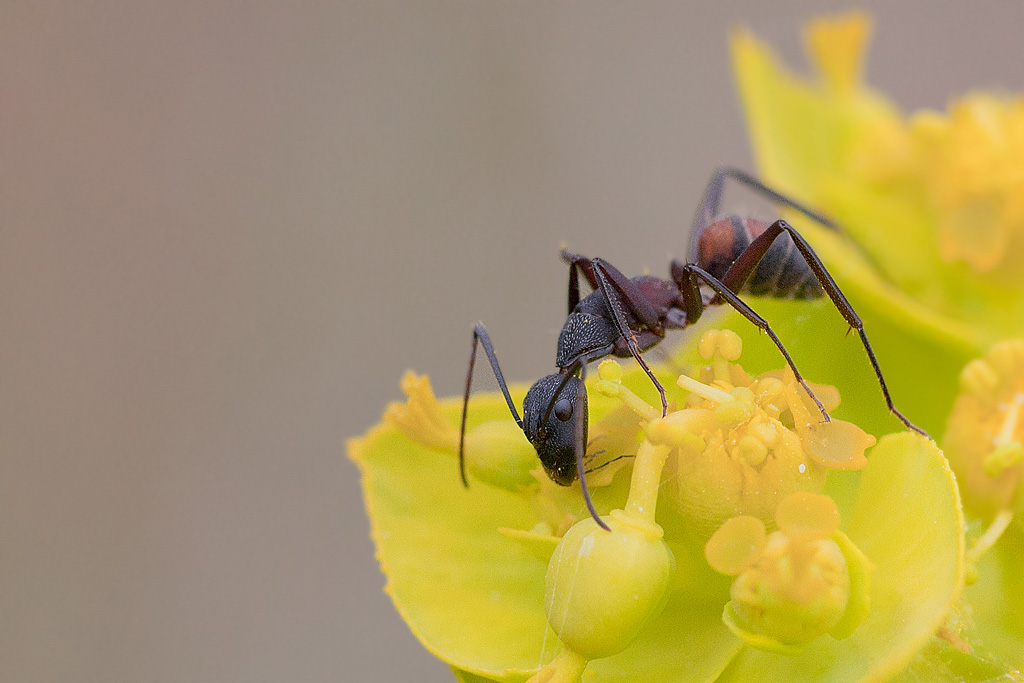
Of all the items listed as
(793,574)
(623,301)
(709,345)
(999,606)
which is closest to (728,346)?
(709,345)

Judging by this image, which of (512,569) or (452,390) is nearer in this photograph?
(512,569)

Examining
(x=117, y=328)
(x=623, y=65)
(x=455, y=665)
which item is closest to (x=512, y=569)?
(x=455, y=665)

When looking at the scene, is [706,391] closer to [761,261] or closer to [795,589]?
[795,589]

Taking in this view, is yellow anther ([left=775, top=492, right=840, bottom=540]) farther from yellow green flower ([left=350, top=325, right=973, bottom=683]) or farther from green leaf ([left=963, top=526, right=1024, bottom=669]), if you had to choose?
green leaf ([left=963, top=526, right=1024, bottom=669])

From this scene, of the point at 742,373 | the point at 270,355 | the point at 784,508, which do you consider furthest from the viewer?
the point at 270,355

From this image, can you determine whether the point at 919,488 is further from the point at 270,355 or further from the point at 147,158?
the point at 147,158

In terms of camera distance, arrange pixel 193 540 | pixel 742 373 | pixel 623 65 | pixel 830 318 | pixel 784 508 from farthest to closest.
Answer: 1. pixel 623 65
2. pixel 193 540
3. pixel 830 318
4. pixel 742 373
5. pixel 784 508

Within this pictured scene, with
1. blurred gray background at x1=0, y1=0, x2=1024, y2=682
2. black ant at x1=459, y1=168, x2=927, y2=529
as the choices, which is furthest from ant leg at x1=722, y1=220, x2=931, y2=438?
blurred gray background at x1=0, y1=0, x2=1024, y2=682
